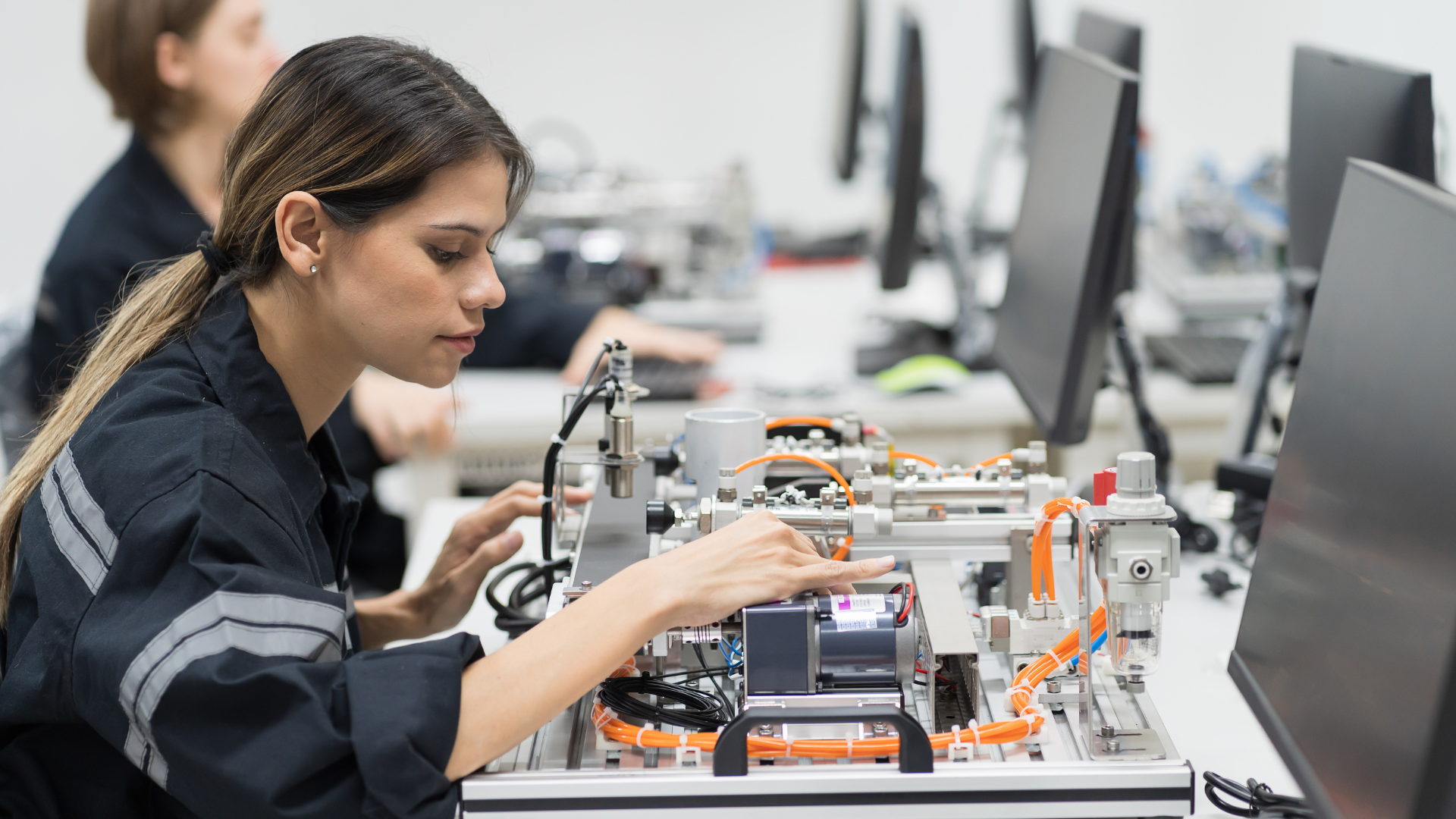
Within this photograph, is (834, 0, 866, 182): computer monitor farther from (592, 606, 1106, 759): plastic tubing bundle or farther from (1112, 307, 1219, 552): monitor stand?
(592, 606, 1106, 759): plastic tubing bundle

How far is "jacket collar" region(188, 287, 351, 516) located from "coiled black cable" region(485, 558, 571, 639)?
9.6 inches

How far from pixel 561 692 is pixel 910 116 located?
4.94 feet

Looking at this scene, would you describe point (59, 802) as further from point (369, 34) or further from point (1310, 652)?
point (1310, 652)

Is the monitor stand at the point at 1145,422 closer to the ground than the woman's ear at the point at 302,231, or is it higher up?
closer to the ground

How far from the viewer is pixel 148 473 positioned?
35.7 inches

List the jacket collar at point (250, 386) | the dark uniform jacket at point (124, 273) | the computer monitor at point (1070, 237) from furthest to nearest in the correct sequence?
the dark uniform jacket at point (124, 273), the computer monitor at point (1070, 237), the jacket collar at point (250, 386)

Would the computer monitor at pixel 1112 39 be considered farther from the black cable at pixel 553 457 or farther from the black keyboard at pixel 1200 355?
the black cable at pixel 553 457

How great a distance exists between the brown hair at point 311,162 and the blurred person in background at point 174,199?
3.03ft

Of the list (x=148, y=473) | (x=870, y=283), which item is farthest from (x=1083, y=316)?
(x=870, y=283)

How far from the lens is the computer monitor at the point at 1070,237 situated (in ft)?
4.25

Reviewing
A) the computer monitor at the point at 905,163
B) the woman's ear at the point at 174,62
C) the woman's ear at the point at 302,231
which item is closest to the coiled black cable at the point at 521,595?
the woman's ear at the point at 302,231

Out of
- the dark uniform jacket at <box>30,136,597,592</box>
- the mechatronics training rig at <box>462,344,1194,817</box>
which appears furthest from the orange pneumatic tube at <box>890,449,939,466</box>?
the dark uniform jacket at <box>30,136,597,592</box>

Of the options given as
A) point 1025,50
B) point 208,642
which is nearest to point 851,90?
point 1025,50

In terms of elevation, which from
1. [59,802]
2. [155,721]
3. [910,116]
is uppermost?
[910,116]
